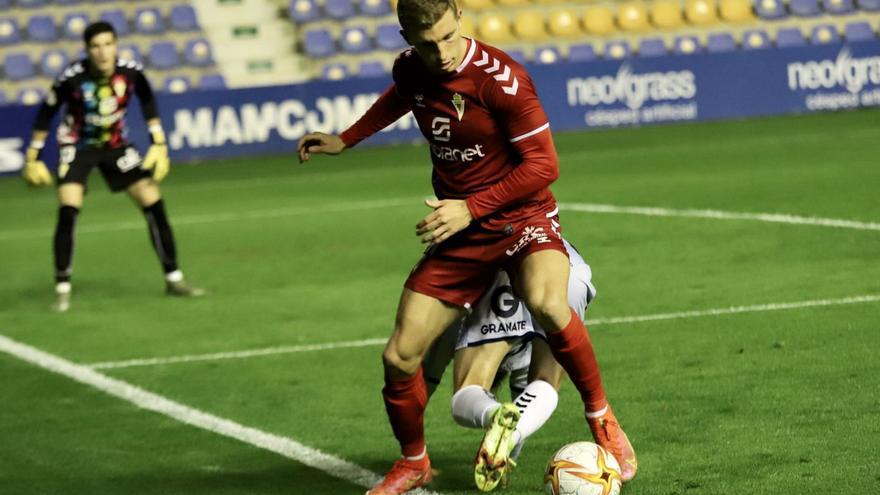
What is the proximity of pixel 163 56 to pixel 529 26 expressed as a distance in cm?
659

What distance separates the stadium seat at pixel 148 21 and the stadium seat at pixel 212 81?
1.35 meters

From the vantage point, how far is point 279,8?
94.4ft

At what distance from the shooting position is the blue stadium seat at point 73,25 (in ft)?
87.4

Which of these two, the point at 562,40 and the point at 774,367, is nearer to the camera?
the point at 774,367

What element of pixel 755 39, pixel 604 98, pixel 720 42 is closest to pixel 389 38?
pixel 604 98

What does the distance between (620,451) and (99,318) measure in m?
6.05

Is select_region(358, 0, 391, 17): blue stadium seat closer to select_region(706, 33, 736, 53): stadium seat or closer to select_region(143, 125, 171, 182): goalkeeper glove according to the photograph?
select_region(706, 33, 736, 53): stadium seat

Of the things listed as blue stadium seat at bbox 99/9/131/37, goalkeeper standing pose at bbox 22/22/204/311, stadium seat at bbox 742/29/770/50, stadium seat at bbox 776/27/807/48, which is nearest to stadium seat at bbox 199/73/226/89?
blue stadium seat at bbox 99/9/131/37

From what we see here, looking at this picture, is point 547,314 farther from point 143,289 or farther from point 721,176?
point 721,176

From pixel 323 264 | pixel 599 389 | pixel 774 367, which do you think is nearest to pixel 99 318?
pixel 323 264

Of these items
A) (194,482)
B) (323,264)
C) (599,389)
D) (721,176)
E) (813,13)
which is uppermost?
(599,389)

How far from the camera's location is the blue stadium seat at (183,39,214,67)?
27141mm

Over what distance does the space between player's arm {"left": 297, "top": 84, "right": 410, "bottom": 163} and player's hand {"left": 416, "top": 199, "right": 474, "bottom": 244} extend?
656mm

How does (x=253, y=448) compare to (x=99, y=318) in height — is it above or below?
above
